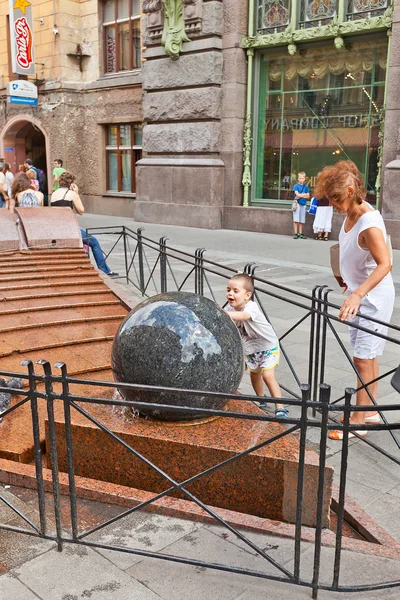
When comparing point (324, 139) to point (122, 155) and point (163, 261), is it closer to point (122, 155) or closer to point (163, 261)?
point (122, 155)

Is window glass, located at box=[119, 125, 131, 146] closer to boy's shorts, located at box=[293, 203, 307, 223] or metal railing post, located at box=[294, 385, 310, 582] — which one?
boy's shorts, located at box=[293, 203, 307, 223]

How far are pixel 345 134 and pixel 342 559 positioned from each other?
44.8ft

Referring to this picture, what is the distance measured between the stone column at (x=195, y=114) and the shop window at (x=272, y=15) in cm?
54

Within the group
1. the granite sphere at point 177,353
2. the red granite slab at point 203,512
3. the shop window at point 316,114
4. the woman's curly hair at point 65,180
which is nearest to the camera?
the red granite slab at point 203,512

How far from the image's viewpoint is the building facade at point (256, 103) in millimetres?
14156

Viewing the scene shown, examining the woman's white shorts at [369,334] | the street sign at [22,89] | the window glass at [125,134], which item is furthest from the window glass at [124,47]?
the woman's white shorts at [369,334]

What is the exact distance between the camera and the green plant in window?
16047 millimetres

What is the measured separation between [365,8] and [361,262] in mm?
11642

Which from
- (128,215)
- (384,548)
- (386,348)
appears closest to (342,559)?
(384,548)

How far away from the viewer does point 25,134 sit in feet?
80.5

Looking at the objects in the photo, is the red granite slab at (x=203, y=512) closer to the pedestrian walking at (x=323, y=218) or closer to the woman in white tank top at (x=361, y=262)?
A: the woman in white tank top at (x=361, y=262)

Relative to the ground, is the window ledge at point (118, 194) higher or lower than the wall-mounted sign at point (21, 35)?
lower

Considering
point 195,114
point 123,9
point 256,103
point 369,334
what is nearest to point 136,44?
point 123,9

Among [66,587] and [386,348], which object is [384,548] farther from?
[386,348]
